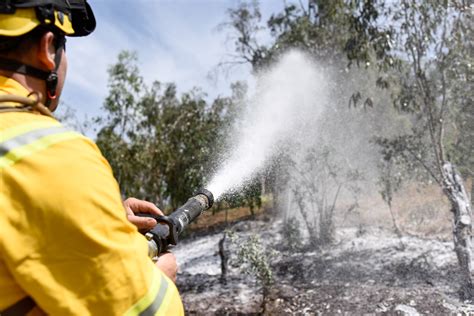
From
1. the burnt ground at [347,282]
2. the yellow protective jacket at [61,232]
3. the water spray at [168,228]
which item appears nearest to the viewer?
the yellow protective jacket at [61,232]

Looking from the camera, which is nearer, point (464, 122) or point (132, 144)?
point (464, 122)

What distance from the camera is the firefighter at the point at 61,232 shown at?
2.91ft

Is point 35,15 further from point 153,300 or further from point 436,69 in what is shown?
point 436,69

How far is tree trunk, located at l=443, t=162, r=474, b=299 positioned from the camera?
245 inches

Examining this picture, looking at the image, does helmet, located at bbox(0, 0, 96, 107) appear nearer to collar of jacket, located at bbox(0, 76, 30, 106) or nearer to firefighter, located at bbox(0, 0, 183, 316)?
collar of jacket, located at bbox(0, 76, 30, 106)

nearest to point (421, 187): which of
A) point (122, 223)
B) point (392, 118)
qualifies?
point (392, 118)

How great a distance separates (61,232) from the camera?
892 millimetres

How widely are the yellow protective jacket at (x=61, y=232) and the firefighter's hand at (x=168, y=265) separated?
0.26 m

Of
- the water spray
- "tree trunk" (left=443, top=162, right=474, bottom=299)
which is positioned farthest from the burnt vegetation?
the water spray

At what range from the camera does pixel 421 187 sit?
1246cm

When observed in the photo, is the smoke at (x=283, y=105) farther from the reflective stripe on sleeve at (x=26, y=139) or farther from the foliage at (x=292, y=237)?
the reflective stripe on sleeve at (x=26, y=139)

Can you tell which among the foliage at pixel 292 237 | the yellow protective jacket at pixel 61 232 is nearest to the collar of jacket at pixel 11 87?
the yellow protective jacket at pixel 61 232

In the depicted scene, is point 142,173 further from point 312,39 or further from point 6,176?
point 6,176

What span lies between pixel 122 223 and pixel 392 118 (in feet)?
56.7
